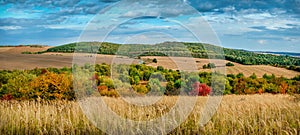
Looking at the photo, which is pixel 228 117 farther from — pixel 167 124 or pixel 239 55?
pixel 239 55

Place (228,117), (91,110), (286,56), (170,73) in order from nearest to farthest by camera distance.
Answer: (228,117) → (91,110) → (170,73) → (286,56)

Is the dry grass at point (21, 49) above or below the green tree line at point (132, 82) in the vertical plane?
above

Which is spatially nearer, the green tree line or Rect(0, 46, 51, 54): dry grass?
the green tree line

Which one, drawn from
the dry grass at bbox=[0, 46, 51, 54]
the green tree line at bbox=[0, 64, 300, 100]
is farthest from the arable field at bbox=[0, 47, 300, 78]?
the green tree line at bbox=[0, 64, 300, 100]

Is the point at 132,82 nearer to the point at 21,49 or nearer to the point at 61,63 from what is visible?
the point at 61,63

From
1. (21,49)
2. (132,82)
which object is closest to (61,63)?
(132,82)

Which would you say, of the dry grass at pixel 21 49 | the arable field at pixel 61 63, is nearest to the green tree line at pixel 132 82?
the arable field at pixel 61 63

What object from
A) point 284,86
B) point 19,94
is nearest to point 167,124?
point 19,94

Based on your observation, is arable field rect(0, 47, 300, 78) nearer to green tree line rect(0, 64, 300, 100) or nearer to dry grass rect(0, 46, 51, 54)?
dry grass rect(0, 46, 51, 54)

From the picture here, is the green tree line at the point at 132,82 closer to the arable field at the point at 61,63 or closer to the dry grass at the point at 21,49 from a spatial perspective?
the arable field at the point at 61,63

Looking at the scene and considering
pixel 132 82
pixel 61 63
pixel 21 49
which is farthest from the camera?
pixel 21 49

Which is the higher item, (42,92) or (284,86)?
(42,92)
